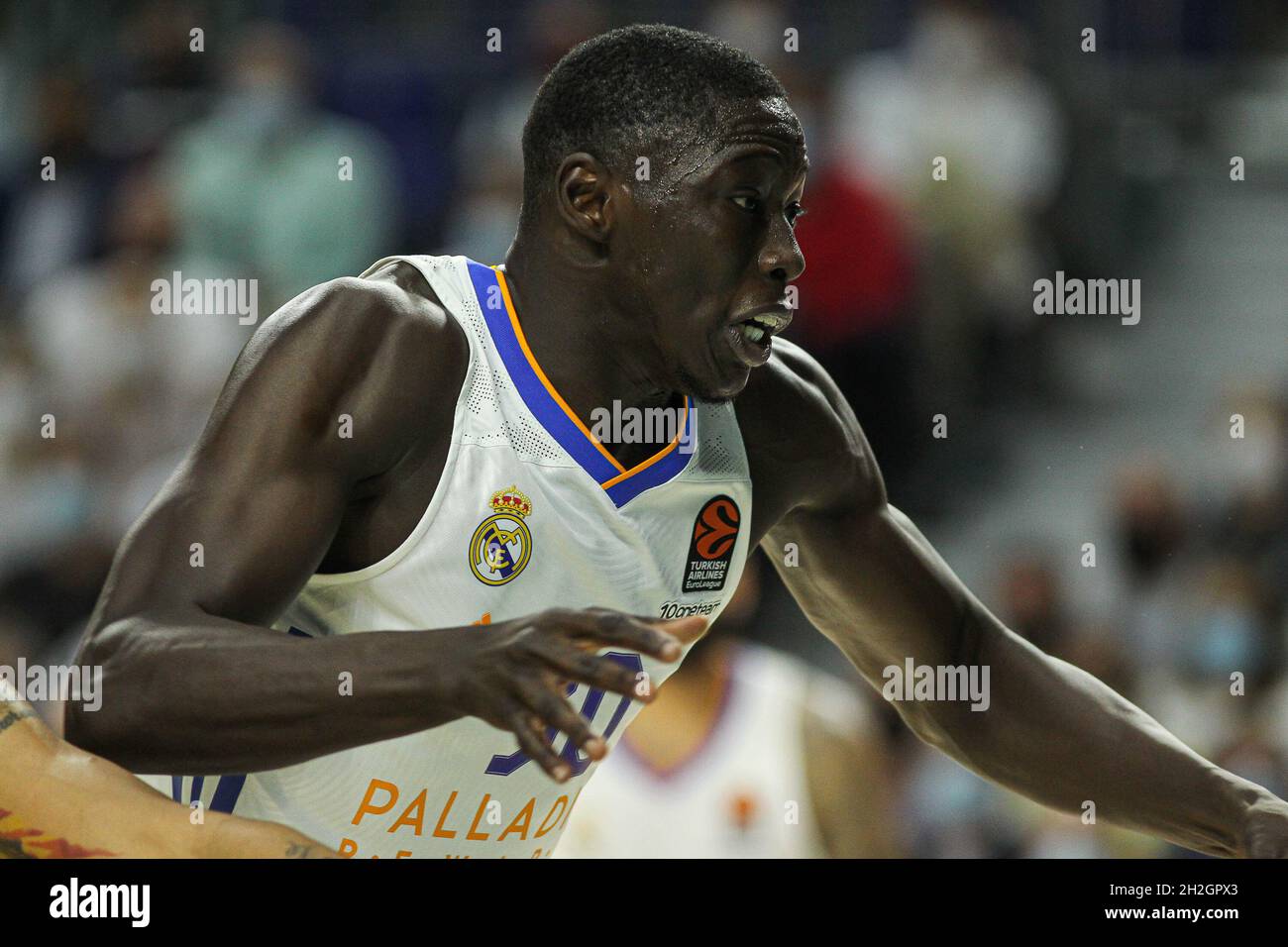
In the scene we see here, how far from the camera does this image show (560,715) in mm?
2176

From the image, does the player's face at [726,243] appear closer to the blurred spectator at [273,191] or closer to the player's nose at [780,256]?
the player's nose at [780,256]

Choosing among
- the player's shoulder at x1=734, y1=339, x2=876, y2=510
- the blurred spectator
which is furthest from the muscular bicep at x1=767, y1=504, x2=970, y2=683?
the blurred spectator

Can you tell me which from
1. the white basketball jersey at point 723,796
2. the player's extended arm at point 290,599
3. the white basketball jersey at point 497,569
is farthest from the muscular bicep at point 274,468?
the white basketball jersey at point 723,796

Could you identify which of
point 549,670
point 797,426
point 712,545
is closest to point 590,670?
point 549,670

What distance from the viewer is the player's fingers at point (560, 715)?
2.15 m

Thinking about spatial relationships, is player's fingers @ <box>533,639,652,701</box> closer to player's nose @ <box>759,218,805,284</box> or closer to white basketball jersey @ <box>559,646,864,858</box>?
player's nose @ <box>759,218,805,284</box>

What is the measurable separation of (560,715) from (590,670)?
0.07m

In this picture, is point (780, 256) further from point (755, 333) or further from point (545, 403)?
point (545, 403)

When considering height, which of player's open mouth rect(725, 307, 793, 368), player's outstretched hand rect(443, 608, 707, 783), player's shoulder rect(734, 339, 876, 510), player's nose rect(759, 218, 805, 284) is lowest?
player's outstretched hand rect(443, 608, 707, 783)

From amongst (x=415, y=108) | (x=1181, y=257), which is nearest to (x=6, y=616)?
(x=415, y=108)

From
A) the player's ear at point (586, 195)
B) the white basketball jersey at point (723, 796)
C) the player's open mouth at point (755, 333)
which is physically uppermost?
the player's ear at point (586, 195)

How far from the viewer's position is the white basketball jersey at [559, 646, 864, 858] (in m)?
4.76

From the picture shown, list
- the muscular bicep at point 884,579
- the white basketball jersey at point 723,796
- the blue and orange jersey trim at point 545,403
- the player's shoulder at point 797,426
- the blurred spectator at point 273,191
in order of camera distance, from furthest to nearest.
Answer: the blurred spectator at point 273,191
the white basketball jersey at point 723,796
the muscular bicep at point 884,579
the player's shoulder at point 797,426
the blue and orange jersey trim at point 545,403

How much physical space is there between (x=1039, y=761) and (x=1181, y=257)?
18.0ft
